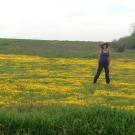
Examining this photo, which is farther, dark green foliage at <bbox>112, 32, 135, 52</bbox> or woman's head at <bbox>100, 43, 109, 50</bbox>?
dark green foliage at <bbox>112, 32, 135, 52</bbox>

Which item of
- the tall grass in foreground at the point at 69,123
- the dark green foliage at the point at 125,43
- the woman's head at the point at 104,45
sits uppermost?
the woman's head at the point at 104,45

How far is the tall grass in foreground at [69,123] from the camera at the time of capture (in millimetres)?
13914

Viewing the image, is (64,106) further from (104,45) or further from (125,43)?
(125,43)

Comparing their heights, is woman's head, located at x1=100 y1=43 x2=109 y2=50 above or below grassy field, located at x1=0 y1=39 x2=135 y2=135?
above

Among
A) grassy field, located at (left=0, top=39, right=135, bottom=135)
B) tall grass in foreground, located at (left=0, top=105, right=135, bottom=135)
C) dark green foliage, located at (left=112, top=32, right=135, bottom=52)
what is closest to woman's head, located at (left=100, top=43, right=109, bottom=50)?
grassy field, located at (left=0, top=39, right=135, bottom=135)

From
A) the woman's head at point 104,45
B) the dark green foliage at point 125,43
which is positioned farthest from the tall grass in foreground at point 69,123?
the dark green foliage at point 125,43

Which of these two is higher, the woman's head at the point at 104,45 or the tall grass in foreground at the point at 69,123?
the woman's head at the point at 104,45

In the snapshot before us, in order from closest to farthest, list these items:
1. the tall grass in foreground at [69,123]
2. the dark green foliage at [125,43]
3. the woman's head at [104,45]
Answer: the tall grass in foreground at [69,123] < the woman's head at [104,45] < the dark green foliage at [125,43]

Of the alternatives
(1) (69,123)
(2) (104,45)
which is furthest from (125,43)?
(1) (69,123)

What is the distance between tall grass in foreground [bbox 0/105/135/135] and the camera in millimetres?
13914

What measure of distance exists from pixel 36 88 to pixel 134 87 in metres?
5.19

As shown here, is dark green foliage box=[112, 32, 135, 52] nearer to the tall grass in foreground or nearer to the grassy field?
the grassy field

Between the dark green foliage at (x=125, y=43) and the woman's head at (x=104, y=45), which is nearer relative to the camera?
the woman's head at (x=104, y=45)

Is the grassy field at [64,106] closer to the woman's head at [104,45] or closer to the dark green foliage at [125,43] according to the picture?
the woman's head at [104,45]
